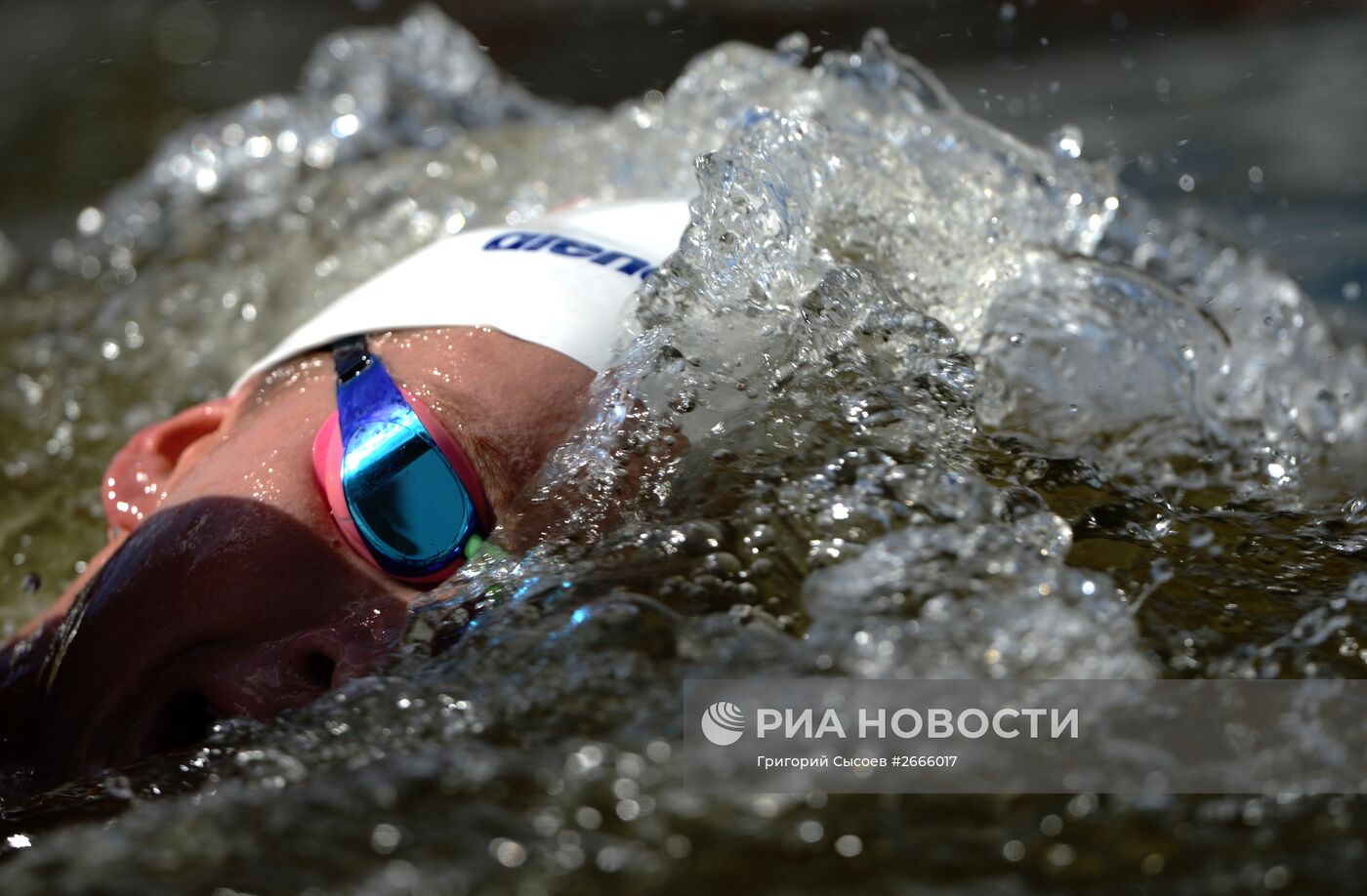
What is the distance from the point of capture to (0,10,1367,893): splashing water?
2.70ft

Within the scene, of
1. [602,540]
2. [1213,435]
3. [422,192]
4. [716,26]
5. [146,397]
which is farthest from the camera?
[716,26]

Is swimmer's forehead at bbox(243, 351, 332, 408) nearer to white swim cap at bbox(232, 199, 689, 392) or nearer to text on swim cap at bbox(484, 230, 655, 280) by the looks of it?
white swim cap at bbox(232, 199, 689, 392)

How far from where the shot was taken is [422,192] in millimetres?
2414

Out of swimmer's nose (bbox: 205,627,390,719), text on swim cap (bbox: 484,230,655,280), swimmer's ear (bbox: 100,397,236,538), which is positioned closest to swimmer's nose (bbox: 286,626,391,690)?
swimmer's nose (bbox: 205,627,390,719)

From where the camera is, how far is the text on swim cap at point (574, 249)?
147cm

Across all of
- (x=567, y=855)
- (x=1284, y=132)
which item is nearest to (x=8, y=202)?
(x=1284, y=132)

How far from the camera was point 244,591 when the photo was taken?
3.78 ft

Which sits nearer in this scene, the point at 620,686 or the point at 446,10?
the point at 620,686

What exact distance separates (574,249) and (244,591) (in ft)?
→ 1.76

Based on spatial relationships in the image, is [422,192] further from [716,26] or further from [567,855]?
[716,26]

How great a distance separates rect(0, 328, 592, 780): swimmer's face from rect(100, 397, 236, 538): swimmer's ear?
0.08m

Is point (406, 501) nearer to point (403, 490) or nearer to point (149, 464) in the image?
point (403, 490)

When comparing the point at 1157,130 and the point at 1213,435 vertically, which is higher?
the point at 1157,130

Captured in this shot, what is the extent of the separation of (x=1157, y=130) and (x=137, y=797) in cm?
364
